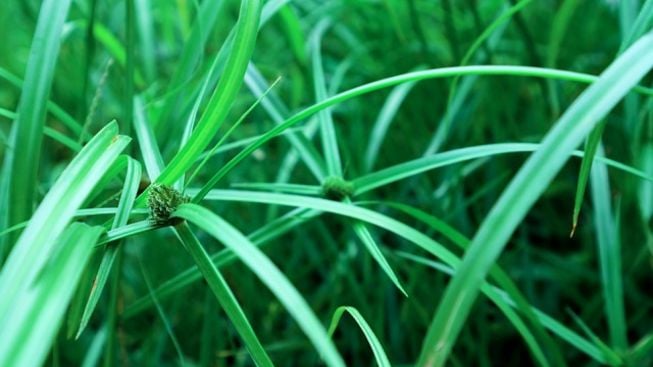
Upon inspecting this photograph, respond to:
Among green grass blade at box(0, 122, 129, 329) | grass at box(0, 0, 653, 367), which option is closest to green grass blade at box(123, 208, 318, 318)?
grass at box(0, 0, 653, 367)

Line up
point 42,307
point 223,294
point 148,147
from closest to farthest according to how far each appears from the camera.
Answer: point 42,307
point 223,294
point 148,147

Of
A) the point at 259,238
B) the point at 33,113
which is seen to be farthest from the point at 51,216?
the point at 259,238

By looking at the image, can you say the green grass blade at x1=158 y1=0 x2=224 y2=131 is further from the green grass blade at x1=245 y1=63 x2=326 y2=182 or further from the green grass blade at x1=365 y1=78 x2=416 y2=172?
the green grass blade at x1=365 y1=78 x2=416 y2=172

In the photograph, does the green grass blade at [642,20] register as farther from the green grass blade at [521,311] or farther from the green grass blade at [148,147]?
the green grass blade at [148,147]

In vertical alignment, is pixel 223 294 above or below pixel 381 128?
below

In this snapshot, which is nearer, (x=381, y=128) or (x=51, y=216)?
(x=51, y=216)

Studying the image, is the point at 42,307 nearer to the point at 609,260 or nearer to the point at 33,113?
the point at 33,113

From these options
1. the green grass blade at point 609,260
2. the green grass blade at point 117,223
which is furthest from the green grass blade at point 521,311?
the green grass blade at point 117,223
